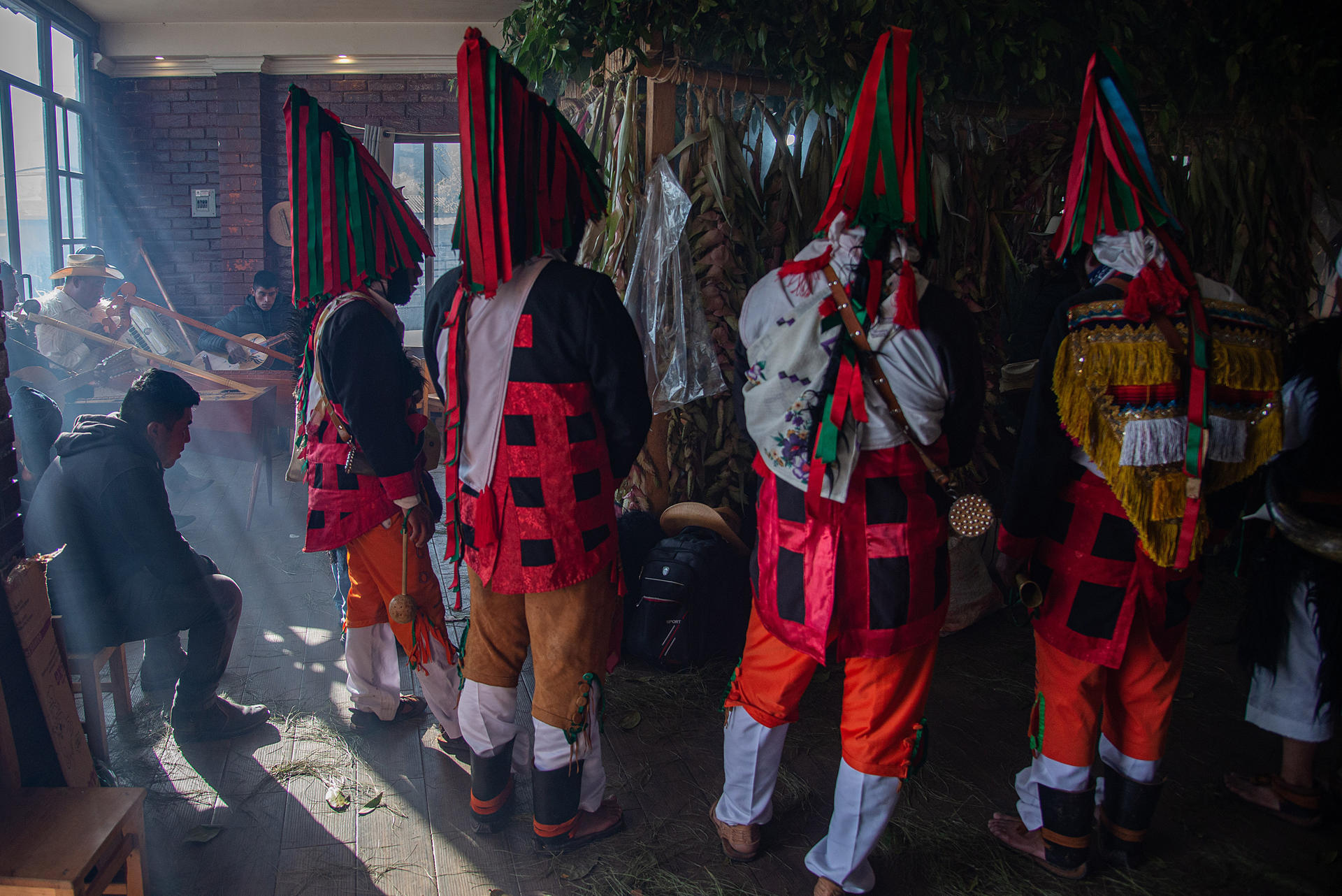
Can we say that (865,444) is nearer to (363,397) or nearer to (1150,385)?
(1150,385)

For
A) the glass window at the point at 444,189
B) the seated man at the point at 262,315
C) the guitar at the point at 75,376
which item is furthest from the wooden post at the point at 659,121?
the glass window at the point at 444,189

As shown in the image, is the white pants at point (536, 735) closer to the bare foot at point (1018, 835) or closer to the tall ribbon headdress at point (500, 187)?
the tall ribbon headdress at point (500, 187)

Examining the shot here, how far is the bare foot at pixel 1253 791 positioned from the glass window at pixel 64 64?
940 centimetres

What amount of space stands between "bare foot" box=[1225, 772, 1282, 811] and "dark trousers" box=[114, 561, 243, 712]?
3.23 metres

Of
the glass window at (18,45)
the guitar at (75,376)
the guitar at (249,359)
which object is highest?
the glass window at (18,45)

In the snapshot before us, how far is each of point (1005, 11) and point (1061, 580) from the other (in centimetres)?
231

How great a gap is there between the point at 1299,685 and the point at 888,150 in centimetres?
191

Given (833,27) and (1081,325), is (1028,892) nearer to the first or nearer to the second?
(1081,325)

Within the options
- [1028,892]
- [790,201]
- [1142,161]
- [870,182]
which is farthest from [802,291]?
[790,201]

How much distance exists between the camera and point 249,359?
6.12 metres

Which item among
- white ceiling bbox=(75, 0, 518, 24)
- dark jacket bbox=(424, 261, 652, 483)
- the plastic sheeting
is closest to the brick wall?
white ceiling bbox=(75, 0, 518, 24)

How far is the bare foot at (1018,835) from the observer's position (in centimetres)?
223

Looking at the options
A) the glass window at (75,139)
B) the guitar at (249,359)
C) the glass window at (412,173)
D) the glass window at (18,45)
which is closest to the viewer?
the guitar at (249,359)

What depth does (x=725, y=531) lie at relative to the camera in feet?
10.8
